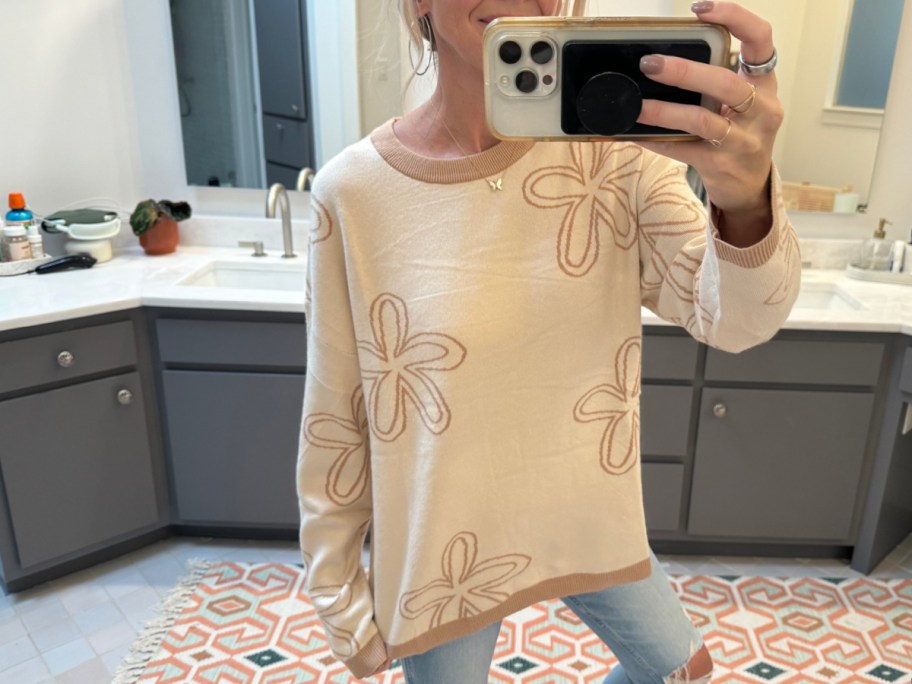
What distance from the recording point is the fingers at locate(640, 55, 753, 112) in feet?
1.75

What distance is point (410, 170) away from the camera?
82 centimetres

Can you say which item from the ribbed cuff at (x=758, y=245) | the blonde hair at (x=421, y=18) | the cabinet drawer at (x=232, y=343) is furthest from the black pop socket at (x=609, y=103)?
the cabinet drawer at (x=232, y=343)

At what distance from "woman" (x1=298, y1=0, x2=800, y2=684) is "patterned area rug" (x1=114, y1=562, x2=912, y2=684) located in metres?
0.94

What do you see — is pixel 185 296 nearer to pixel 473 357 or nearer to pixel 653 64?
pixel 473 357

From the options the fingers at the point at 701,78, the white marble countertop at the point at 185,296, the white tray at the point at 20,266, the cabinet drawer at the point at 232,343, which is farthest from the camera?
the white tray at the point at 20,266

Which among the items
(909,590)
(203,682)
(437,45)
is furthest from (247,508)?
(909,590)

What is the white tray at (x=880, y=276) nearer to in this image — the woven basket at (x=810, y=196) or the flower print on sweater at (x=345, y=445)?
the woven basket at (x=810, y=196)

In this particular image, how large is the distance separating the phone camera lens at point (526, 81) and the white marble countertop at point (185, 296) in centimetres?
128

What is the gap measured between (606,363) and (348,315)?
0.94ft

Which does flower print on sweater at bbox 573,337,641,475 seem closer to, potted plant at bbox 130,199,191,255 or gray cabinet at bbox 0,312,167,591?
gray cabinet at bbox 0,312,167,591

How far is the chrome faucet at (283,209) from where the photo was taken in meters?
2.12

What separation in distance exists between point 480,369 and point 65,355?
4.60 ft

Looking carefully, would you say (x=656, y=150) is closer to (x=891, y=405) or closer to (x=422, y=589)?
(x=422, y=589)

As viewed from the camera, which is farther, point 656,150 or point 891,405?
point 891,405
